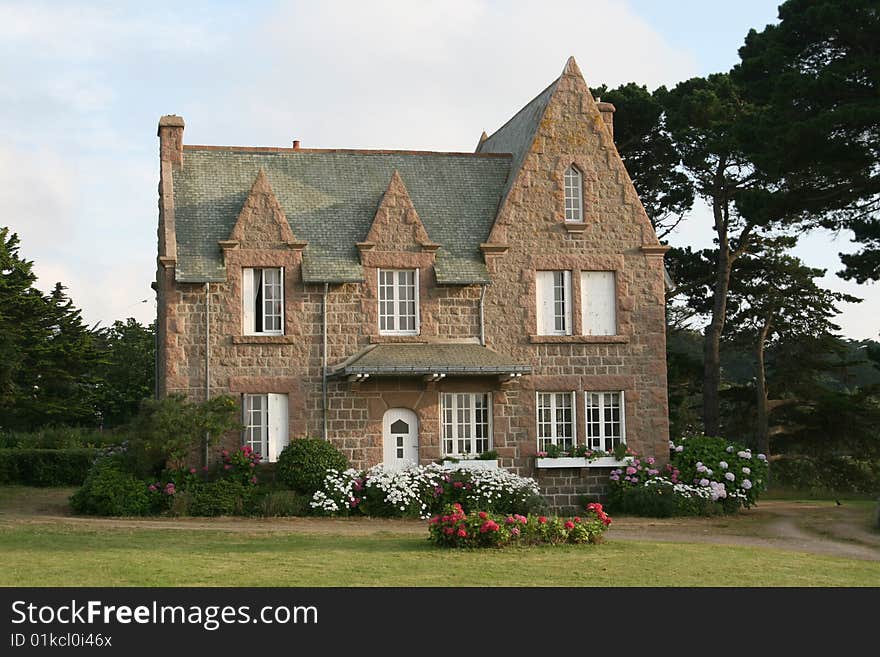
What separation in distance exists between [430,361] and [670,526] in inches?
263

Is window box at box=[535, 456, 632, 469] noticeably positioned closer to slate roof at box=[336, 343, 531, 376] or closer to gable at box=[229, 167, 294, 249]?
slate roof at box=[336, 343, 531, 376]

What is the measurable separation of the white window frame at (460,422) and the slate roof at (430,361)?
3.47ft

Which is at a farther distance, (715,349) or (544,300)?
(715,349)

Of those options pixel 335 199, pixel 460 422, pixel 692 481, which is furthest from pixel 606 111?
pixel 692 481

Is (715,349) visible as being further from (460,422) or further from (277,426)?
(277,426)

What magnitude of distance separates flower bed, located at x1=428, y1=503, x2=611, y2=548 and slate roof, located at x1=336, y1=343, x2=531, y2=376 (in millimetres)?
7084

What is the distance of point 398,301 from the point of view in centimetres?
2905

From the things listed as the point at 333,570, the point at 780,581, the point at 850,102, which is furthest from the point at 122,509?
the point at 850,102

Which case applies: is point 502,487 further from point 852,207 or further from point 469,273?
point 852,207

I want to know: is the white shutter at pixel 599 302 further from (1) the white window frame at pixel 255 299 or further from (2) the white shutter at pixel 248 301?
(2) the white shutter at pixel 248 301

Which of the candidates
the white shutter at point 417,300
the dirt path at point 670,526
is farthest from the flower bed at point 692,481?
the white shutter at point 417,300

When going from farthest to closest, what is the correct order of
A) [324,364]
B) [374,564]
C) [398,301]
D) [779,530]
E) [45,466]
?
[45,466]
[398,301]
[324,364]
[779,530]
[374,564]

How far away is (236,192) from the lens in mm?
29250
